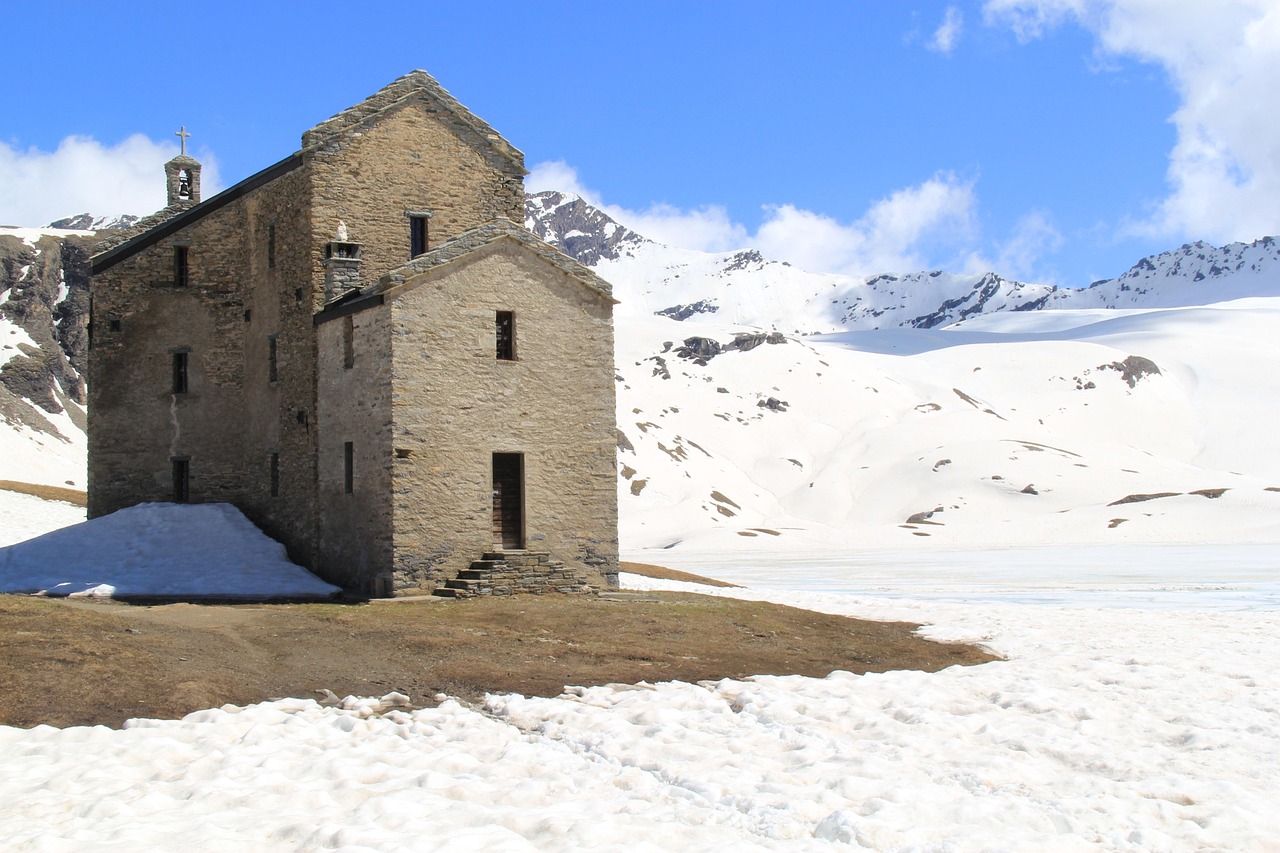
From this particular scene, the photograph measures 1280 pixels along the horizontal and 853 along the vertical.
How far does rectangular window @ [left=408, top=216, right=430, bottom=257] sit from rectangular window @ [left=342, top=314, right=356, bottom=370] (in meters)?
3.27

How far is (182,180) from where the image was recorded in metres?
40.2

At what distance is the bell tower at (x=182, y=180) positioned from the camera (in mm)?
39812

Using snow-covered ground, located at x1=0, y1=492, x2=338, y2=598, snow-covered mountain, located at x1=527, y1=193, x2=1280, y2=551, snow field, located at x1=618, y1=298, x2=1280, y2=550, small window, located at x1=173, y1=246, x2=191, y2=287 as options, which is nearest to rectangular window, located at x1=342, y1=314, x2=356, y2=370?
snow-covered ground, located at x1=0, y1=492, x2=338, y2=598

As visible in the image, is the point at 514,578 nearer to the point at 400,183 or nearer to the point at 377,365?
the point at 377,365

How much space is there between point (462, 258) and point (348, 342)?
3.38m

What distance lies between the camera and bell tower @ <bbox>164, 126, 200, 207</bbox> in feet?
131

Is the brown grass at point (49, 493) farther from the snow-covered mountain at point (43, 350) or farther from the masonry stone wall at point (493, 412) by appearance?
the snow-covered mountain at point (43, 350)

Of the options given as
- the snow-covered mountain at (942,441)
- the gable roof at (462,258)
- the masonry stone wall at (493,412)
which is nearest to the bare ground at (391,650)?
the masonry stone wall at (493,412)

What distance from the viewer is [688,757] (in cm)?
1312

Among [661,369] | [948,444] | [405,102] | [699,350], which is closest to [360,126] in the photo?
[405,102]

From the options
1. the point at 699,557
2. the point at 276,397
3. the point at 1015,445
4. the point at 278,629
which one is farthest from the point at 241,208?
the point at 1015,445

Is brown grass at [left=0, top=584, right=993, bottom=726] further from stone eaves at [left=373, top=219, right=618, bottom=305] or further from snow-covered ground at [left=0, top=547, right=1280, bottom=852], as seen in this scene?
stone eaves at [left=373, top=219, right=618, bottom=305]

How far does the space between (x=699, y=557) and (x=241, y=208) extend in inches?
1279

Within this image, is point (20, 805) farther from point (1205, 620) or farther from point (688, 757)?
point (1205, 620)
